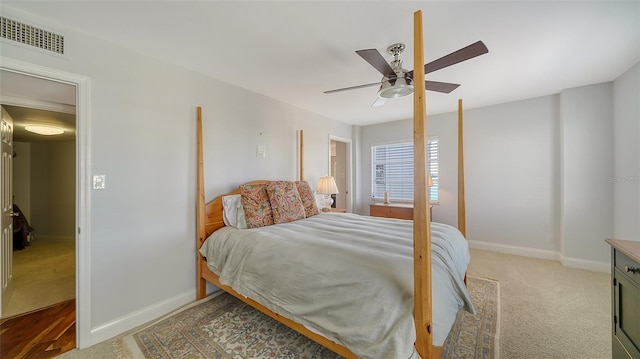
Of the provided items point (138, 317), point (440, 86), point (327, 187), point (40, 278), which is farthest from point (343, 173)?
point (40, 278)

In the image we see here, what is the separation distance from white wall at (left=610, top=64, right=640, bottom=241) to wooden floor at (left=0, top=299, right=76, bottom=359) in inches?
217

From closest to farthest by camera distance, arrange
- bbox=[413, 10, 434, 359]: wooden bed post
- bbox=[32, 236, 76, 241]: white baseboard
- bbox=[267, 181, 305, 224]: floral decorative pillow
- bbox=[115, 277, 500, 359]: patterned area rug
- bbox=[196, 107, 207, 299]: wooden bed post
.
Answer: bbox=[413, 10, 434, 359]: wooden bed post → bbox=[115, 277, 500, 359]: patterned area rug → bbox=[196, 107, 207, 299]: wooden bed post → bbox=[267, 181, 305, 224]: floral decorative pillow → bbox=[32, 236, 76, 241]: white baseboard

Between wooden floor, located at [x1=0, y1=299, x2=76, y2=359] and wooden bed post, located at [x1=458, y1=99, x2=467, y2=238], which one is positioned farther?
wooden bed post, located at [x1=458, y1=99, x2=467, y2=238]

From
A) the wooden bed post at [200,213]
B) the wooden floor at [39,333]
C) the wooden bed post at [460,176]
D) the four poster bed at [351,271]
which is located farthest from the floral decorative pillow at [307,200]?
the wooden floor at [39,333]

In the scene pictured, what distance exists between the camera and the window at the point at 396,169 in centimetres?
452

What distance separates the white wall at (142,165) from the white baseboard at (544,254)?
420 centimetres

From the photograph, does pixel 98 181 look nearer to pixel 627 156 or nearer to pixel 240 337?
pixel 240 337

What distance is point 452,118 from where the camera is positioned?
427 cm

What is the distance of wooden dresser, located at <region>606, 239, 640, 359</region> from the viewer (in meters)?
1.11

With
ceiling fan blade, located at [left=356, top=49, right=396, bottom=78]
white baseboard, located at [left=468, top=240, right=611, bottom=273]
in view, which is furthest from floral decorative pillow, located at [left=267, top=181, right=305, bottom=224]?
white baseboard, located at [left=468, top=240, right=611, bottom=273]

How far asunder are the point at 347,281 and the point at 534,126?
13.4ft

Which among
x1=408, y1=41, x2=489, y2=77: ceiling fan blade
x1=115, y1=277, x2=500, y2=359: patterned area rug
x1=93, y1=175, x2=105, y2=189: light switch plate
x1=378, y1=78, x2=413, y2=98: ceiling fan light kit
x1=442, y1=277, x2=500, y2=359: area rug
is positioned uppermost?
x1=408, y1=41, x2=489, y2=77: ceiling fan blade

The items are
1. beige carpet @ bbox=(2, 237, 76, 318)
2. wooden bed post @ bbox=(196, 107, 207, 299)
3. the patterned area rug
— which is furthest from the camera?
wooden bed post @ bbox=(196, 107, 207, 299)

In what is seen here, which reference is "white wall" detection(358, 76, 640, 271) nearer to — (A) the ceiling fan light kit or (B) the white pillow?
(A) the ceiling fan light kit
